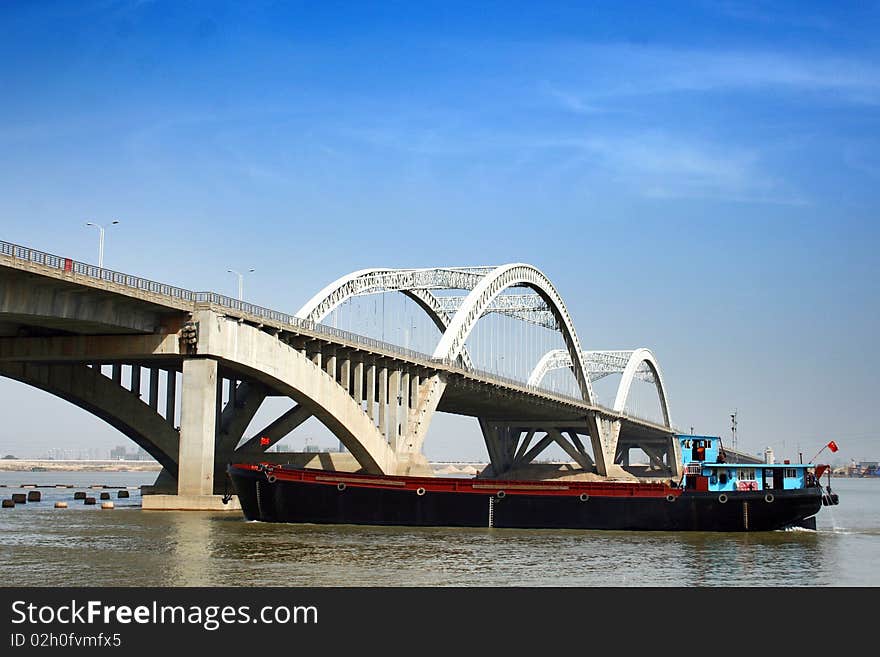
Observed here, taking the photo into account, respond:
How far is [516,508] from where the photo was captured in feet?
165

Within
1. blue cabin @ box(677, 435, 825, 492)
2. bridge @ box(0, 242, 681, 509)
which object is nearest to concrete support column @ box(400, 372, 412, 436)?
bridge @ box(0, 242, 681, 509)

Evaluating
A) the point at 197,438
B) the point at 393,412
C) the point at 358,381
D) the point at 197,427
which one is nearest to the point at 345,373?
the point at 358,381

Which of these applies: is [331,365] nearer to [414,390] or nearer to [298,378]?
[298,378]

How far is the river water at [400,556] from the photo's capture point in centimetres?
3034

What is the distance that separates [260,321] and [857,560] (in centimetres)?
3378

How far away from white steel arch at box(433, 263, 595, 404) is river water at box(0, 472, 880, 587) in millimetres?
34455

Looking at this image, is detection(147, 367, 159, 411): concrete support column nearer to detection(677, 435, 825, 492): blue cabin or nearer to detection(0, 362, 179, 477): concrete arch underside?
detection(0, 362, 179, 477): concrete arch underside

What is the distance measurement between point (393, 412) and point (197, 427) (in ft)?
68.8

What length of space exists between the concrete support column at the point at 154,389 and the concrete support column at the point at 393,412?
15618mm
